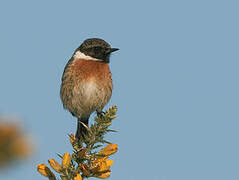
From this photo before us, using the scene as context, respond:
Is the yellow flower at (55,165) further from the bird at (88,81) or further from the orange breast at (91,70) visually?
the orange breast at (91,70)

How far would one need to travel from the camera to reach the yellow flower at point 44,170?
2.12 metres

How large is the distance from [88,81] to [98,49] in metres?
1.01

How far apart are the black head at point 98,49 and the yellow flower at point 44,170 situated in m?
5.63

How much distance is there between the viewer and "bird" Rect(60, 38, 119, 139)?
7.15 meters

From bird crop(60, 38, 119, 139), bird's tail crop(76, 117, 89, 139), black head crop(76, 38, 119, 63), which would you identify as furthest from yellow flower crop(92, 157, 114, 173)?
→ black head crop(76, 38, 119, 63)

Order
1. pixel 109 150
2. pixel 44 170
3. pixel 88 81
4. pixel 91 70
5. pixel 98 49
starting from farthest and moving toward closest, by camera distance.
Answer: pixel 98 49 < pixel 91 70 < pixel 88 81 < pixel 109 150 < pixel 44 170

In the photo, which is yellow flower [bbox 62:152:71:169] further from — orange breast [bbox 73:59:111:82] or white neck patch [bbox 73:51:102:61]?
white neck patch [bbox 73:51:102:61]

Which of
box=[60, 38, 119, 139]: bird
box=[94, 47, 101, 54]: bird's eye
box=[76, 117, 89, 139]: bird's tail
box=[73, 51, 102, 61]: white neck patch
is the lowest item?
box=[76, 117, 89, 139]: bird's tail

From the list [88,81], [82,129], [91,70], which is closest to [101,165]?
[82,129]

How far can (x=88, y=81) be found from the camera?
280 inches

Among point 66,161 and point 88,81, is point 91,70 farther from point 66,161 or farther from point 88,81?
point 66,161

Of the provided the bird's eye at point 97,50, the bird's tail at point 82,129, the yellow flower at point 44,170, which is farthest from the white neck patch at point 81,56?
the yellow flower at point 44,170

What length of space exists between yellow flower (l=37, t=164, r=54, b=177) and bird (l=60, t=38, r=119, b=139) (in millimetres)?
4719

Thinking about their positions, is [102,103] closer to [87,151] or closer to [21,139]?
[87,151]
